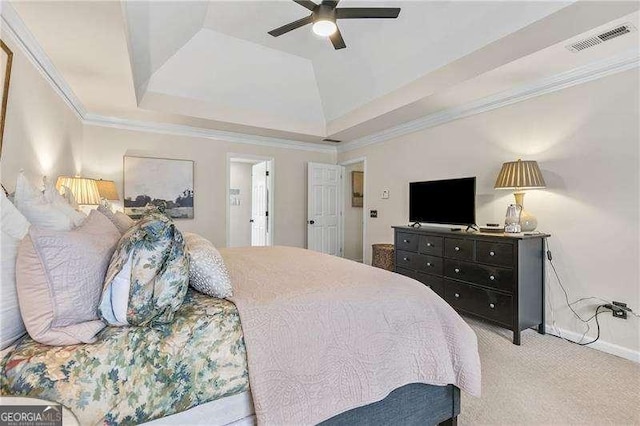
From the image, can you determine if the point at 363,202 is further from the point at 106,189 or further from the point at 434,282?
the point at 106,189

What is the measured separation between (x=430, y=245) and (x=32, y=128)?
3.73m

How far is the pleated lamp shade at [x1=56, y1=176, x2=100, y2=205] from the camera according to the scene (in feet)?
9.59

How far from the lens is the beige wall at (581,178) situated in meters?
2.47

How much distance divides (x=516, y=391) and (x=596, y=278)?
1449mm

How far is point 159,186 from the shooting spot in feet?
14.6

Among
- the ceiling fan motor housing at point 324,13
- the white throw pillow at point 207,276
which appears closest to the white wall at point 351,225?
the ceiling fan motor housing at point 324,13

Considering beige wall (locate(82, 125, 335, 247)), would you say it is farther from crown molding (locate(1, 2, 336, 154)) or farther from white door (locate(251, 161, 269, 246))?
white door (locate(251, 161, 269, 246))

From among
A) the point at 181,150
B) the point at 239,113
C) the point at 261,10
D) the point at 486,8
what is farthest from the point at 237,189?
the point at 486,8

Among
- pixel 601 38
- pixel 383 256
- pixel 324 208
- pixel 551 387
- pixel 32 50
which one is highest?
pixel 601 38

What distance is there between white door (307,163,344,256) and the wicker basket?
1.32 m

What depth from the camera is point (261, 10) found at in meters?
3.16

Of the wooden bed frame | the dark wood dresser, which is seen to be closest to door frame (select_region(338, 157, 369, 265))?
the dark wood dresser

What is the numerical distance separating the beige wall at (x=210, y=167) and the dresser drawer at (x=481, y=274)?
118 inches

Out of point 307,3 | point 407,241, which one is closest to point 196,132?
point 307,3
